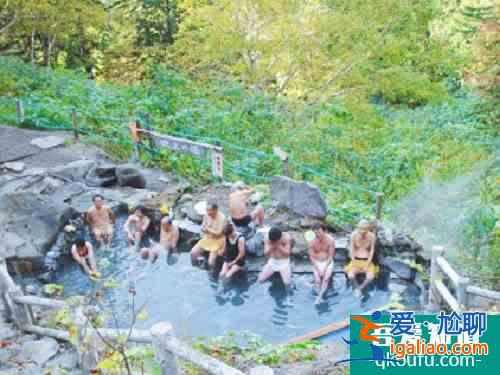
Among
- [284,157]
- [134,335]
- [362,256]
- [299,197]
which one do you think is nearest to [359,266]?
[362,256]

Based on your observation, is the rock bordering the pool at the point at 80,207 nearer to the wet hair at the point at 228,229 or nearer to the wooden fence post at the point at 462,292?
the wet hair at the point at 228,229

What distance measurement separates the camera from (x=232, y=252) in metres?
8.27

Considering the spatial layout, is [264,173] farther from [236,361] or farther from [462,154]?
[236,361]

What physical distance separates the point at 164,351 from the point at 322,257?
12.2 feet

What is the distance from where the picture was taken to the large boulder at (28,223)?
8438mm

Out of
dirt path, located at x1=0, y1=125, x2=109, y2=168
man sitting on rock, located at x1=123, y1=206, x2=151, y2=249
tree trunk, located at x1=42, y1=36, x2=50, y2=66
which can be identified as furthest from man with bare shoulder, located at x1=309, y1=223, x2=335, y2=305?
tree trunk, located at x1=42, y1=36, x2=50, y2=66

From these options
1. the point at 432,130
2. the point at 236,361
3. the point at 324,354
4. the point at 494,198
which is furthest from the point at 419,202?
the point at 432,130

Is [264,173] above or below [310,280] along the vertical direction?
above

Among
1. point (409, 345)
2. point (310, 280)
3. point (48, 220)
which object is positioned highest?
point (409, 345)

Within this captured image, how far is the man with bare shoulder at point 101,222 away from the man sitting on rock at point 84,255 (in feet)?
3.14

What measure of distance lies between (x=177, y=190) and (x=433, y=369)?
7322mm

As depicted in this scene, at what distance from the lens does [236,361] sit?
5.38 metres

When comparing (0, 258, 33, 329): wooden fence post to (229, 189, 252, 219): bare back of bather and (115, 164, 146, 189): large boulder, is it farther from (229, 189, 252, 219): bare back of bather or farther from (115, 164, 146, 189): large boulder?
(115, 164, 146, 189): large boulder

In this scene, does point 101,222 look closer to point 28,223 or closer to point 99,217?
point 99,217
